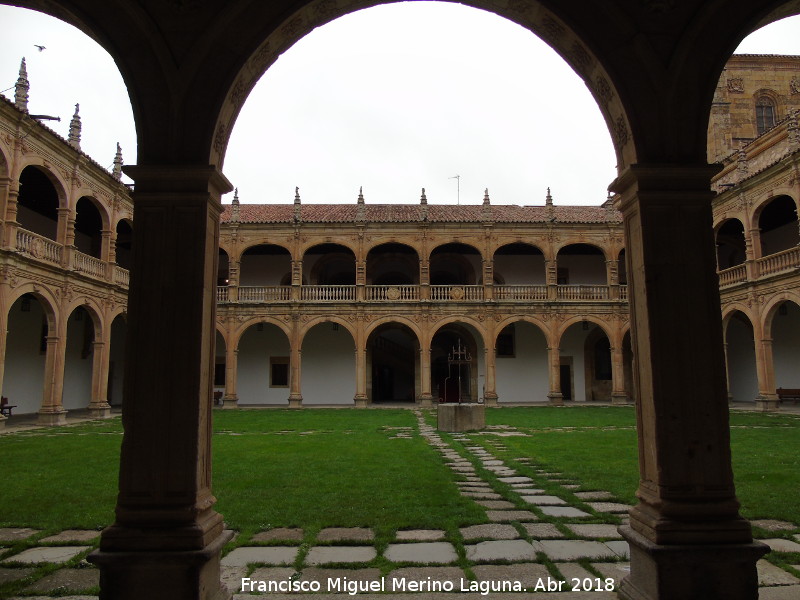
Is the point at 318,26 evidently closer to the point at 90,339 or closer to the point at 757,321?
the point at 757,321

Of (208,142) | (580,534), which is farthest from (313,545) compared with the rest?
(208,142)

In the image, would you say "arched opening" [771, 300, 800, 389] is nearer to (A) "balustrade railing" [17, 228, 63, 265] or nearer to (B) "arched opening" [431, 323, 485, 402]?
(B) "arched opening" [431, 323, 485, 402]

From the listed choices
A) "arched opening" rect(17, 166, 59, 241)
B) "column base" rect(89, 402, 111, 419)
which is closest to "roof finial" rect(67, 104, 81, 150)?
"arched opening" rect(17, 166, 59, 241)

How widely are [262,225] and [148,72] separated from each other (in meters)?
22.2

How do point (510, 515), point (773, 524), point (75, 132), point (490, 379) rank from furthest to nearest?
point (490, 379) < point (75, 132) < point (510, 515) < point (773, 524)

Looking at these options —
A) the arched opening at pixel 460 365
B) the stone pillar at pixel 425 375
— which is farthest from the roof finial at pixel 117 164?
the arched opening at pixel 460 365

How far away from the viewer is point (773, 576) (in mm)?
3656

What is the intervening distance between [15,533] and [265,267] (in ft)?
75.9

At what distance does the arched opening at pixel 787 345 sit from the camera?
73.2ft

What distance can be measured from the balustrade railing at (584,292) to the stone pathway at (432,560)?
20.8 m

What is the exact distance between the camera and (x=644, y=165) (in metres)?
3.52

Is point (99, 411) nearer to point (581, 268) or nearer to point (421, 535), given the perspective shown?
point (421, 535)

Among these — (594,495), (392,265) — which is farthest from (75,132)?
(594,495)

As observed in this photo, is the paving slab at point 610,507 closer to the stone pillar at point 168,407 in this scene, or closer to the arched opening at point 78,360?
the stone pillar at point 168,407
